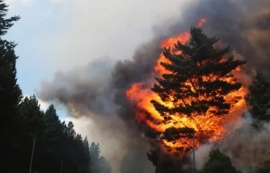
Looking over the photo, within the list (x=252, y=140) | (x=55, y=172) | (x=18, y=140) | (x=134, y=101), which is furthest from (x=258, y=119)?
(x=55, y=172)

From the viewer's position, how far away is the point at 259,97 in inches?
2596

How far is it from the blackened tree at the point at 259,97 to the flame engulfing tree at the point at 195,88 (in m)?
2.68

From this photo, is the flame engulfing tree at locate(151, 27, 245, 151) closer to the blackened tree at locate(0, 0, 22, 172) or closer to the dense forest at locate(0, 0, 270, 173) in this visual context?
the dense forest at locate(0, 0, 270, 173)

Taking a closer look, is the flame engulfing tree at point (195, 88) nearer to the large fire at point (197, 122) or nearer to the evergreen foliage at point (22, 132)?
the large fire at point (197, 122)

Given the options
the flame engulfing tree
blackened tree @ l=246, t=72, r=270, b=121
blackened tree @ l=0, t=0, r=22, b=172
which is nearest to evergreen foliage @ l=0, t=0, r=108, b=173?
blackened tree @ l=0, t=0, r=22, b=172

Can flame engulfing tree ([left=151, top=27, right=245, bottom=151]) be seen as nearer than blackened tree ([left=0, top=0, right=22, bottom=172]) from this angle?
No

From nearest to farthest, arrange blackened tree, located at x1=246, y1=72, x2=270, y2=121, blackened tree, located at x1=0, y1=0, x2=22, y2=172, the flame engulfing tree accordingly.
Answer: blackened tree, located at x1=0, y1=0, x2=22, y2=172, blackened tree, located at x1=246, y1=72, x2=270, y2=121, the flame engulfing tree

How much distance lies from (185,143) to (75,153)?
6789cm

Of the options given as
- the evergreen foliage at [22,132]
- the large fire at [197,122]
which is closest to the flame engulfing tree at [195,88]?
the large fire at [197,122]

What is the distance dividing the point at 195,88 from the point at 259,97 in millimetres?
10459

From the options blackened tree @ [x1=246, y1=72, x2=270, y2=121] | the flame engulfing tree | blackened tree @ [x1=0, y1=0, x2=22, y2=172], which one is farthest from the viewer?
→ the flame engulfing tree

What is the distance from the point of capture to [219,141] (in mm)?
65250

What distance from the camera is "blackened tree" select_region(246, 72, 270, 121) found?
213ft

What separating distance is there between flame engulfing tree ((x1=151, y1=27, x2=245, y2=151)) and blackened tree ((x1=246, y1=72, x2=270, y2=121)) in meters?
2.68
